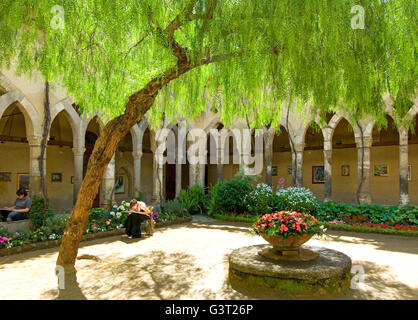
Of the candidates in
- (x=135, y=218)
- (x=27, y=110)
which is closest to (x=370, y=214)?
(x=135, y=218)

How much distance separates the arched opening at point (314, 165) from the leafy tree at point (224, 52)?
39.5ft

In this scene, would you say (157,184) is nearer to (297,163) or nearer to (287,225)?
(297,163)

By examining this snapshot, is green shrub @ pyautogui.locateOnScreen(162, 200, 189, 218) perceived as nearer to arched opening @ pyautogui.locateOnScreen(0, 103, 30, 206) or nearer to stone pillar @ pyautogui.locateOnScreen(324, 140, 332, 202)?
stone pillar @ pyautogui.locateOnScreen(324, 140, 332, 202)

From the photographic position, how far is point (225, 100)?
5105 millimetres

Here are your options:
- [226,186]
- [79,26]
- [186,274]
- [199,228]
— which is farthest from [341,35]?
[226,186]

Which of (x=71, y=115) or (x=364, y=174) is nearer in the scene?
(x=71, y=115)

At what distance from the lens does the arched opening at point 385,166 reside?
14.2m

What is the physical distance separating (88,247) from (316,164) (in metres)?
12.9

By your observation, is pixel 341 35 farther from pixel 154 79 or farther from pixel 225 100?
pixel 154 79

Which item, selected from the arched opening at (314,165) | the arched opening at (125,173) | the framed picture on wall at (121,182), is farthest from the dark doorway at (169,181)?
the arched opening at (314,165)

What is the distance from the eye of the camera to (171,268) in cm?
542

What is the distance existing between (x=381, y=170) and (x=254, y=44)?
13232 mm

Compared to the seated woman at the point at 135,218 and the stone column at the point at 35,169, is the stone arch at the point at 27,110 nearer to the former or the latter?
the stone column at the point at 35,169

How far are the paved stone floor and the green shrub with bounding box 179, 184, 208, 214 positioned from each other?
4.55 meters
